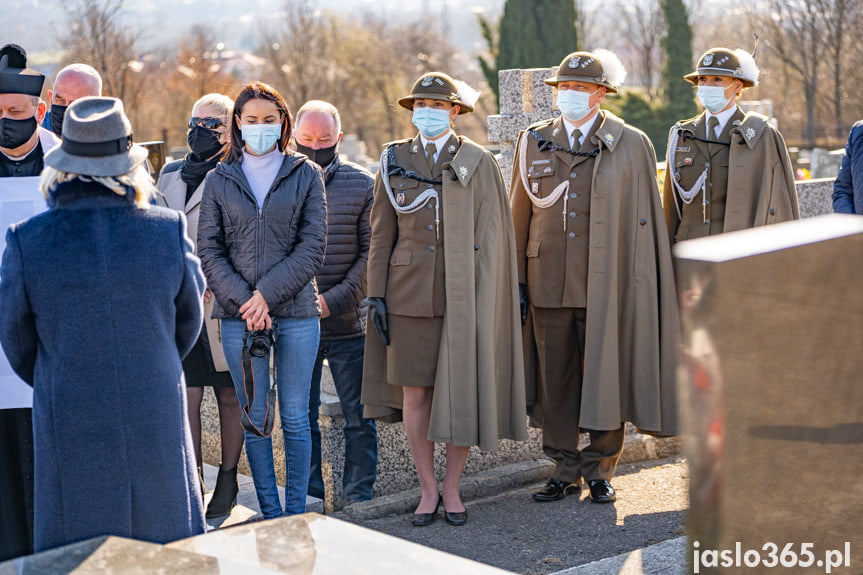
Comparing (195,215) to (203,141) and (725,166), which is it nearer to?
(203,141)

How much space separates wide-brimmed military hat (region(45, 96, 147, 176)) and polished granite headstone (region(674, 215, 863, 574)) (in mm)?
1730

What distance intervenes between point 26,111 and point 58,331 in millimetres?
1681

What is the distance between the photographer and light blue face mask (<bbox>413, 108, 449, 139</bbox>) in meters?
5.78

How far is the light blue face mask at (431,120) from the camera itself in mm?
5781

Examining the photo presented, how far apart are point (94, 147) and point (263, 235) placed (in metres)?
1.71

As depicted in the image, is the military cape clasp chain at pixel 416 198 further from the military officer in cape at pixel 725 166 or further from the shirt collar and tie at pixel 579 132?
the military officer in cape at pixel 725 166

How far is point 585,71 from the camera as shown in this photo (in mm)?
6086

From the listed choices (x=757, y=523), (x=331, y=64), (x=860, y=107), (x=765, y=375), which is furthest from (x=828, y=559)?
(x=331, y=64)

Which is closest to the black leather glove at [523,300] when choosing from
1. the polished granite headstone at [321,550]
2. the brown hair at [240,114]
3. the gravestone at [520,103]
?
the brown hair at [240,114]

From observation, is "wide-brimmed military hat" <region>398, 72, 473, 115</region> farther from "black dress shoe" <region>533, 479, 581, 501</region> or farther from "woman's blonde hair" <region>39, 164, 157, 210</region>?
"woman's blonde hair" <region>39, 164, 157, 210</region>

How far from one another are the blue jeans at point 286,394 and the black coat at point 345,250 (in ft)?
2.56

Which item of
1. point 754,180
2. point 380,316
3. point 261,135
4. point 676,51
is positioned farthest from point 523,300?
point 676,51

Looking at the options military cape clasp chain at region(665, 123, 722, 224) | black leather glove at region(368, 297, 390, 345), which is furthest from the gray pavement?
military cape clasp chain at region(665, 123, 722, 224)

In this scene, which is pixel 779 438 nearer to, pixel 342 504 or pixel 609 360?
pixel 609 360
